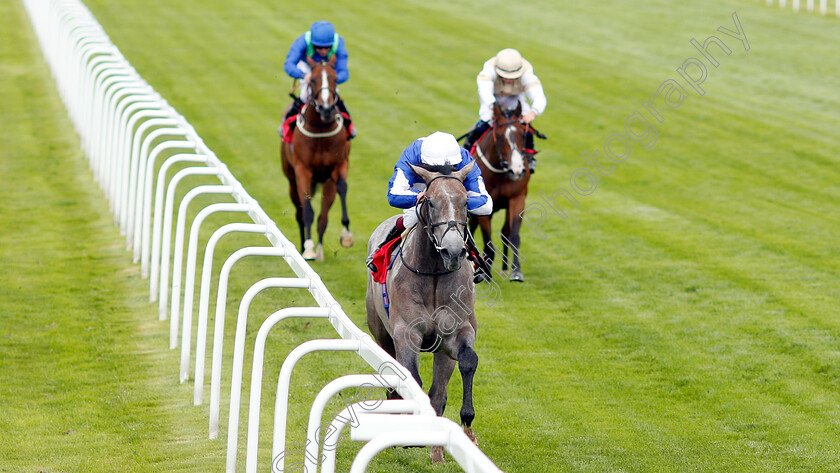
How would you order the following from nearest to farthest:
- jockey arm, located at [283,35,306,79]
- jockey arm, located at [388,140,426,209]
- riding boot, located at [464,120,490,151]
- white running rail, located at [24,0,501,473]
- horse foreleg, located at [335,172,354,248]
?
white running rail, located at [24,0,501,473] → jockey arm, located at [388,140,426,209] → riding boot, located at [464,120,490,151] → jockey arm, located at [283,35,306,79] → horse foreleg, located at [335,172,354,248]

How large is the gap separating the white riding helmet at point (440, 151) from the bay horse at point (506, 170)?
3.78 metres

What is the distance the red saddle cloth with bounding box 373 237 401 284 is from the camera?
5726 millimetres

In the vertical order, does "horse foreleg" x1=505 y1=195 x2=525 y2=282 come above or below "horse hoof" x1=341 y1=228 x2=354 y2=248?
above

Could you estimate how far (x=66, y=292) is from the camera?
345 inches

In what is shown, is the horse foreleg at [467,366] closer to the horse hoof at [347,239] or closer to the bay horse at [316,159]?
the bay horse at [316,159]

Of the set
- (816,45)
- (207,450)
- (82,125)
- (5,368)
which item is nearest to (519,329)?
(207,450)

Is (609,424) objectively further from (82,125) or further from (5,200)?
(82,125)

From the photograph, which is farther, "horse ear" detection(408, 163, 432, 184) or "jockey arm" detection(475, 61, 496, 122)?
"jockey arm" detection(475, 61, 496, 122)

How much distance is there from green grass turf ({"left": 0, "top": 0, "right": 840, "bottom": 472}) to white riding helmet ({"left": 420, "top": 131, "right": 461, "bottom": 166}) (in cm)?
157

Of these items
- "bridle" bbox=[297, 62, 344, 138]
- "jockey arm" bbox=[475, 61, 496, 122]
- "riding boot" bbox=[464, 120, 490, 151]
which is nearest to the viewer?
"jockey arm" bbox=[475, 61, 496, 122]

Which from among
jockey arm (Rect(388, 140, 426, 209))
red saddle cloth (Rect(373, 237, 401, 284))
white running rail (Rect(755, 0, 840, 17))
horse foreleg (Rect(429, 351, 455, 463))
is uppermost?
jockey arm (Rect(388, 140, 426, 209))

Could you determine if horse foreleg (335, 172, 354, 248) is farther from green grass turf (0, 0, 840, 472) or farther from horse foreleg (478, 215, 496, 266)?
horse foreleg (478, 215, 496, 266)

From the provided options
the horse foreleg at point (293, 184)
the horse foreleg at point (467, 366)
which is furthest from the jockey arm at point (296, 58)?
the horse foreleg at point (467, 366)

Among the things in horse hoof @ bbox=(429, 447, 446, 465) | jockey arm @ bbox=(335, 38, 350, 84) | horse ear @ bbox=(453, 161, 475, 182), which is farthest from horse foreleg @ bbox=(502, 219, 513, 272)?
horse ear @ bbox=(453, 161, 475, 182)
